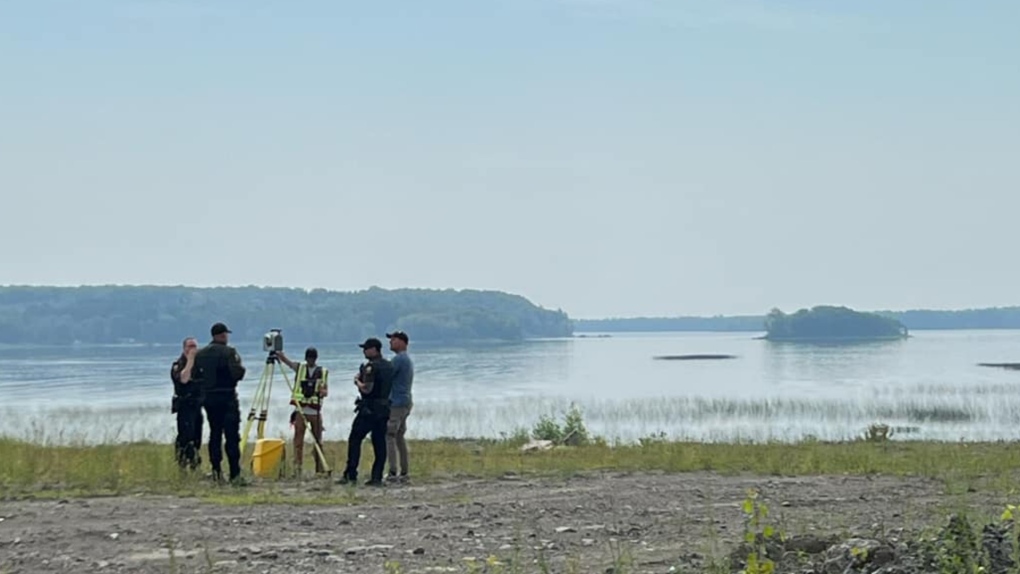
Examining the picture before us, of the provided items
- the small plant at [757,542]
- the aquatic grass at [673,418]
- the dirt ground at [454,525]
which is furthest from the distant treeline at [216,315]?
the small plant at [757,542]

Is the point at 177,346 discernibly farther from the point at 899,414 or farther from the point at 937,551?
the point at 937,551

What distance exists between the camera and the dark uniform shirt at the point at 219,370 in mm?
15828

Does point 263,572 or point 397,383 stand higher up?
point 397,383

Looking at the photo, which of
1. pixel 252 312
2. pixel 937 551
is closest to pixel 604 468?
pixel 937 551

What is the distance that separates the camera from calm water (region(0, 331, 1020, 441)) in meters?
33.0

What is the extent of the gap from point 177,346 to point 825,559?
137 metres

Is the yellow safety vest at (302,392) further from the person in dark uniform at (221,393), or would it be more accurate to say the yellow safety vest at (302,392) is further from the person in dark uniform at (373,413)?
the person in dark uniform at (221,393)

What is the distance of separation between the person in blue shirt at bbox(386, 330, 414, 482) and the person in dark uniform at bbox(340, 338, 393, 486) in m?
0.14

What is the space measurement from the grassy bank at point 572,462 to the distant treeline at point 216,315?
107688mm

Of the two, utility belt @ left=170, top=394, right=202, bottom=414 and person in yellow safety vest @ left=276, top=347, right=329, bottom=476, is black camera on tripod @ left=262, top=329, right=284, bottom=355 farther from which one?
utility belt @ left=170, top=394, right=202, bottom=414

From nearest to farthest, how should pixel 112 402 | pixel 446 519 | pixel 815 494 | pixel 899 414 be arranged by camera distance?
pixel 446 519 → pixel 815 494 → pixel 899 414 → pixel 112 402

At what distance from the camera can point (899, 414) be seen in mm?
38344

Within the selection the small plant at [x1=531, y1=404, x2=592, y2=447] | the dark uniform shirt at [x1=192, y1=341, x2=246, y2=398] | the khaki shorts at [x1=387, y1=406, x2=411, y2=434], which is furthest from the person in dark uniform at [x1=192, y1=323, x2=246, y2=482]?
the small plant at [x1=531, y1=404, x2=592, y2=447]

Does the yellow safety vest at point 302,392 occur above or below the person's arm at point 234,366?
below
